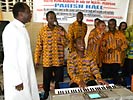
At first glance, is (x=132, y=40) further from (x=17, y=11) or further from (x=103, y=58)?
(x=17, y=11)

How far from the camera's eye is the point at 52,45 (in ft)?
11.0

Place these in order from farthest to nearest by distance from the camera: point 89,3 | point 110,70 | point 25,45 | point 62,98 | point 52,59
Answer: point 89,3 < point 110,70 < point 52,59 < point 25,45 < point 62,98

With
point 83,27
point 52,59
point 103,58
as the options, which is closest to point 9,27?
point 52,59

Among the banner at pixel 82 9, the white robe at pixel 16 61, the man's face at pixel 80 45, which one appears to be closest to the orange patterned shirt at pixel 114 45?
the man's face at pixel 80 45

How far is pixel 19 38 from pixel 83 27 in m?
2.37

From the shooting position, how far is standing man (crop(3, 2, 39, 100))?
2.24 metres

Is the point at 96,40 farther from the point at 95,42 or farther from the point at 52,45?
the point at 52,45

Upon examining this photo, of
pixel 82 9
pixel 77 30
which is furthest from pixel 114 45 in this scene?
pixel 82 9

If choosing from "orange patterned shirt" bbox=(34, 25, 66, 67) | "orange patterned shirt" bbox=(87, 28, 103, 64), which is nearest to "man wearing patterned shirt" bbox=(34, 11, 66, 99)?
"orange patterned shirt" bbox=(34, 25, 66, 67)

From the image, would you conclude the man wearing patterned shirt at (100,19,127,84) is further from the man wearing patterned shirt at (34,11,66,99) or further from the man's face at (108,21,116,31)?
the man wearing patterned shirt at (34,11,66,99)

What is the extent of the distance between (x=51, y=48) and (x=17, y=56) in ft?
3.67

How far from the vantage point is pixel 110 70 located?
3.92 metres

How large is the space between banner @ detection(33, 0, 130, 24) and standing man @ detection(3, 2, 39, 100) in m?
2.78

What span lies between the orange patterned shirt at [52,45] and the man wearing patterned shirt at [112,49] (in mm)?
842
